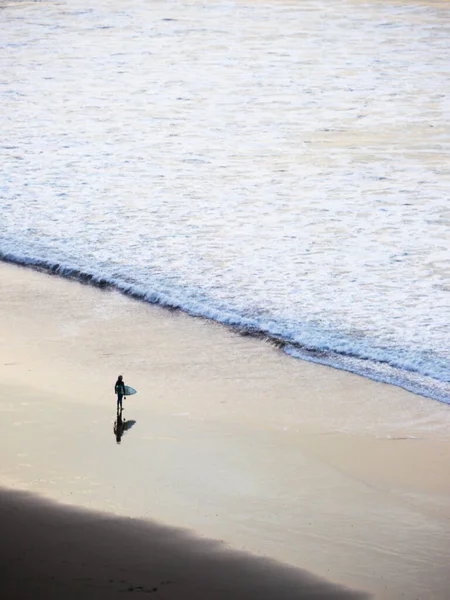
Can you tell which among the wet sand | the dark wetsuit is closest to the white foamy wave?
the dark wetsuit

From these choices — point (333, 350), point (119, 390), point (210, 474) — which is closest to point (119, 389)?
point (119, 390)

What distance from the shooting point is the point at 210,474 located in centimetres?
664

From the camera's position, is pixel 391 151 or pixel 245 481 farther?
pixel 391 151

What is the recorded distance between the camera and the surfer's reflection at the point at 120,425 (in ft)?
23.5

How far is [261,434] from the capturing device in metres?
7.28

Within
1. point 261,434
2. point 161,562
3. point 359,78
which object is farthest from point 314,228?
point 359,78

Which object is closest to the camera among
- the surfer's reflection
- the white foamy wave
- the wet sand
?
the wet sand

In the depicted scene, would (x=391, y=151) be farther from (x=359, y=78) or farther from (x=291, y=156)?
(x=359, y=78)

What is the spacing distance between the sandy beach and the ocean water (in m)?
0.86

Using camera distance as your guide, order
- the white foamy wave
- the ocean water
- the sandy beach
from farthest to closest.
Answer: the ocean water < the white foamy wave < the sandy beach

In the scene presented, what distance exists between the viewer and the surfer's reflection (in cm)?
716

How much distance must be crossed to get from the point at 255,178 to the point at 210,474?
30.9 ft

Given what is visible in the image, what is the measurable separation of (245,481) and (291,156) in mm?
10892

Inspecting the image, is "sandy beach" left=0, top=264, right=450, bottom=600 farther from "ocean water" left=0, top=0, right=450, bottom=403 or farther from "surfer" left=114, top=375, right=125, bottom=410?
"ocean water" left=0, top=0, right=450, bottom=403
